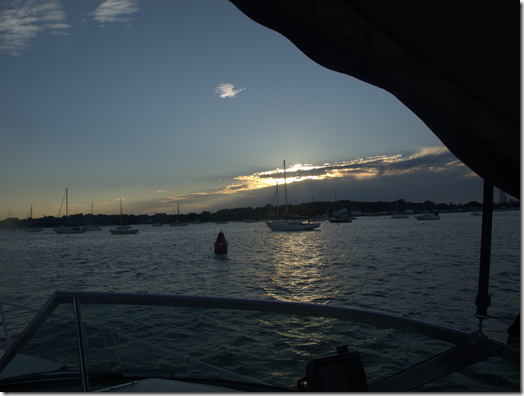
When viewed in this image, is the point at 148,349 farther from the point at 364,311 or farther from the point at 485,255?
the point at 485,255

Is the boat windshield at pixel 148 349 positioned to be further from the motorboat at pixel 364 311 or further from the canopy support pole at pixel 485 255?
the canopy support pole at pixel 485 255

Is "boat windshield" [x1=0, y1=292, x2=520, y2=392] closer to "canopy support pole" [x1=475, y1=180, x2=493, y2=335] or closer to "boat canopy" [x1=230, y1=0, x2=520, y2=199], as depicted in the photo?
"canopy support pole" [x1=475, y1=180, x2=493, y2=335]

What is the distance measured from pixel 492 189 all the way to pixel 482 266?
0.52 meters

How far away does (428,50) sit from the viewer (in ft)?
4.43

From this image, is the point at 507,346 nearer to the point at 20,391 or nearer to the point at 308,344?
the point at 20,391

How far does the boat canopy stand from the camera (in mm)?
1170

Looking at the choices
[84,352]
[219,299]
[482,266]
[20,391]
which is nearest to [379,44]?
[482,266]

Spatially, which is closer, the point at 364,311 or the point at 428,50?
the point at 428,50

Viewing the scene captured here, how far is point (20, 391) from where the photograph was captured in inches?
67.3

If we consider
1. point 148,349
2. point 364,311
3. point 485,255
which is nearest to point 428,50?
point 485,255

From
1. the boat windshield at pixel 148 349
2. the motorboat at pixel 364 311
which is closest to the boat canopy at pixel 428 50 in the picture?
the motorboat at pixel 364 311

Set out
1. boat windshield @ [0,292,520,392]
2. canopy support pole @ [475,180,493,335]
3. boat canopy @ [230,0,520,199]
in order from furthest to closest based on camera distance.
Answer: canopy support pole @ [475,180,493,335] → boat windshield @ [0,292,520,392] → boat canopy @ [230,0,520,199]

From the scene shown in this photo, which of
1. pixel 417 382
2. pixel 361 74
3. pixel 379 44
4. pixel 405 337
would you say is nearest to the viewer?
pixel 379 44

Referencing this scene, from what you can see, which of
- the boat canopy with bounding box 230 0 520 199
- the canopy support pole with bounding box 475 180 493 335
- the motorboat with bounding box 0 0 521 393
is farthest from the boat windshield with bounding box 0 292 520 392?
the boat canopy with bounding box 230 0 520 199
